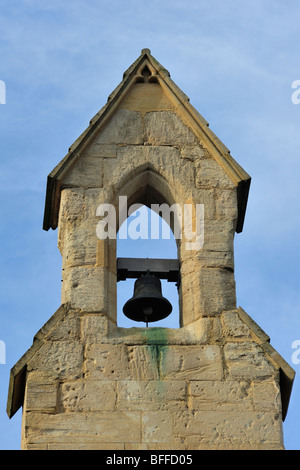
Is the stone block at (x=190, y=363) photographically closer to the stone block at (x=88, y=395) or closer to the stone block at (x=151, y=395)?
the stone block at (x=151, y=395)

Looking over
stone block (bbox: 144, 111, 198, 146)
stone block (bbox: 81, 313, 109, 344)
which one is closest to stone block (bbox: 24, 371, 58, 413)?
stone block (bbox: 81, 313, 109, 344)

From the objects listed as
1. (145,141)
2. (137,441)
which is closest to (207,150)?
(145,141)

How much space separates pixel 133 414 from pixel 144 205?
9.26 ft

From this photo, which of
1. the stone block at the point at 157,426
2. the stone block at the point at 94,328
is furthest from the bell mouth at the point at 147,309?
the stone block at the point at 157,426

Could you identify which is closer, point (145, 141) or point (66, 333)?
point (66, 333)

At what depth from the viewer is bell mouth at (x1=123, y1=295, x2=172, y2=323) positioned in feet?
47.4

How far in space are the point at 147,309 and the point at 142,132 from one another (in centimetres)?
192

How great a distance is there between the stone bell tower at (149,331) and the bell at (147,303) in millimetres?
143

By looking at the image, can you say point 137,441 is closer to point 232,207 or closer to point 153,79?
point 232,207

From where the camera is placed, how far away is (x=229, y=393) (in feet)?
43.3

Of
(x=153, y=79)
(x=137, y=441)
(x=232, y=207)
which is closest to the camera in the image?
(x=137, y=441)

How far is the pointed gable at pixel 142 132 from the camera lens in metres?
14.7

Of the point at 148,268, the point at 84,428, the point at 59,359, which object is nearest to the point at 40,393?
the point at 59,359

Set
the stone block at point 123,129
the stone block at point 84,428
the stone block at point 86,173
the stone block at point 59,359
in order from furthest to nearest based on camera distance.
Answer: the stone block at point 123,129, the stone block at point 86,173, the stone block at point 59,359, the stone block at point 84,428
